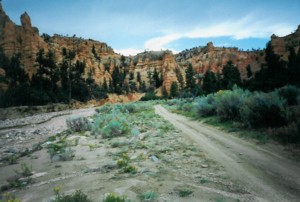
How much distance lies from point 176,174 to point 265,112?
24.1ft

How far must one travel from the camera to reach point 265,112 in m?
11.4

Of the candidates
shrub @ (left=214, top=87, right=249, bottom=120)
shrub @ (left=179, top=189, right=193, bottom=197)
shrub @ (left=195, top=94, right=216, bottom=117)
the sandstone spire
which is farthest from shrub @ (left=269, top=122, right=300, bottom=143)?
the sandstone spire

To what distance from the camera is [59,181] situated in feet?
19.6

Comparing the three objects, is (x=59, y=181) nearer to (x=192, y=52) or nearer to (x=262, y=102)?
(x=262, y=102)

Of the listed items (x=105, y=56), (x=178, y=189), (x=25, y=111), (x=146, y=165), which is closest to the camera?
(x=178, y=189)

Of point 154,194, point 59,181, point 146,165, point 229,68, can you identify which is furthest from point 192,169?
point 229,68

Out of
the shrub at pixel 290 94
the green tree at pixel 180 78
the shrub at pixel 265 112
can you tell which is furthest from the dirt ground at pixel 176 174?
the green tree at pixel 180 78

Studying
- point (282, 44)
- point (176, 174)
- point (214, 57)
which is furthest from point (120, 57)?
point (176, 174)

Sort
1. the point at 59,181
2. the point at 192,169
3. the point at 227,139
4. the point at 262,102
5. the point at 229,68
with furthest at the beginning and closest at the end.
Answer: the point at 229,68 → the point at 262,102 → the point at 227,139 → the point at 192,169 → the point at 59,181

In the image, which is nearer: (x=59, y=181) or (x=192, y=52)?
(x=59, y=181)

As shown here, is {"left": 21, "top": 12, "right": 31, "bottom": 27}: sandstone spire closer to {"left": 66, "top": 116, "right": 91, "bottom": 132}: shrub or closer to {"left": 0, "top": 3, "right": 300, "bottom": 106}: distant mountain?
{"left": 0, "top": 3, "right": 300, "bottom": 106}: distant mountain

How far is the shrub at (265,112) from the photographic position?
11.0 meters

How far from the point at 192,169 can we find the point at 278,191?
7.31 feet

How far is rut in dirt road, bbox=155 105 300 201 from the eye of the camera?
4777mm
